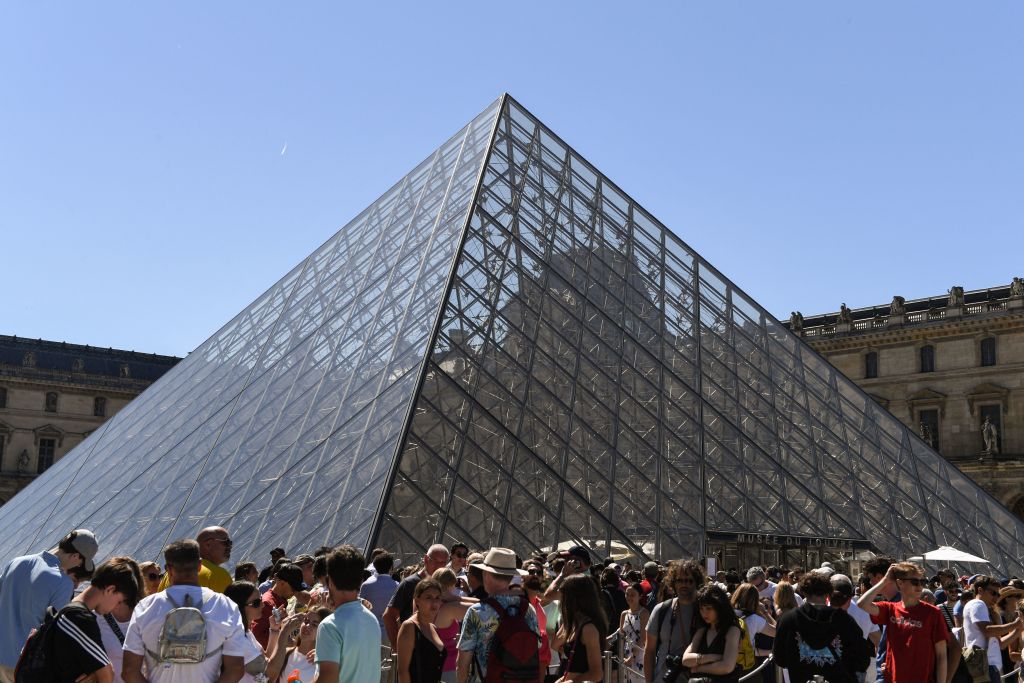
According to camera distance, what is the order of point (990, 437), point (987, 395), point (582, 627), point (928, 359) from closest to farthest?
1. point (582, 627)
2. point (990, 437)
3. point (987, 395)
4. point (928, 359)

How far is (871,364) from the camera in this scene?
Answer: 51.5 meters

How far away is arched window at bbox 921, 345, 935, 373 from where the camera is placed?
49188mm

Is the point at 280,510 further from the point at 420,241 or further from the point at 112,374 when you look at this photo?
the point at 112,374

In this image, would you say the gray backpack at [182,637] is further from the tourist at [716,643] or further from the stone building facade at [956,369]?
the stone building facade at [956,369]

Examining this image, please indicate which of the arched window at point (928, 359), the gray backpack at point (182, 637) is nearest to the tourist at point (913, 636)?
the gray backpack at point (182, 637)

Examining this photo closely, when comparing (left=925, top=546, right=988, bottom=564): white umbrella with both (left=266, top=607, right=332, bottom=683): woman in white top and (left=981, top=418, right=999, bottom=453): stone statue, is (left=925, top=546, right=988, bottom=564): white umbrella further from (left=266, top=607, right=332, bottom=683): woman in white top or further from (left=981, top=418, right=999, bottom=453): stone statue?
(left=981, top=418, right=999, bottom=453): stone statue

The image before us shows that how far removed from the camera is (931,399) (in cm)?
4881

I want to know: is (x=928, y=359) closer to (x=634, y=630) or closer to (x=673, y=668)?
(x=634, y=630)

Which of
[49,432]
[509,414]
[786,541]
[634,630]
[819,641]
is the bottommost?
[634,630]

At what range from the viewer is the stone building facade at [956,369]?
46125mm

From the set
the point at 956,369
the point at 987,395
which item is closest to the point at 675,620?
the point at 987,395

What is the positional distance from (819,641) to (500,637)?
1660mm

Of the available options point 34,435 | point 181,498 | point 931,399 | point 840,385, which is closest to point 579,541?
point 181,498

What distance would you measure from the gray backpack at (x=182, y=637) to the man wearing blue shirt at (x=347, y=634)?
58cm
